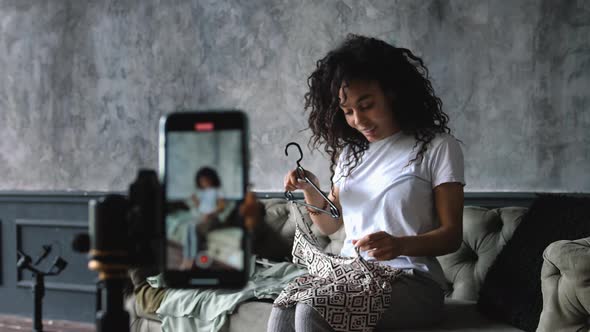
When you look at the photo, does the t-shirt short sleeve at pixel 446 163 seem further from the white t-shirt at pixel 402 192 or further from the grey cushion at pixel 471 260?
the grey cushion at pixel 471 260

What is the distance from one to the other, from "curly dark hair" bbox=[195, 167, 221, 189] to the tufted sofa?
1058mm

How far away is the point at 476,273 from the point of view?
6.79 feet

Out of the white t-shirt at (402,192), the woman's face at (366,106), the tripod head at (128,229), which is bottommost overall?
the white t-shirt at (402,192)

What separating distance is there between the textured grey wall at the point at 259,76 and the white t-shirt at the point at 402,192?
76 cm

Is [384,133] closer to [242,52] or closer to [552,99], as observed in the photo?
[552,99]

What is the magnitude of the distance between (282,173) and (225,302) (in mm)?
945

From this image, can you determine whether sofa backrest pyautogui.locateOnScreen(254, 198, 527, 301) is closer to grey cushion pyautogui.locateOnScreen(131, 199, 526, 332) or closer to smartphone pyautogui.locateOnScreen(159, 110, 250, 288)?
grey cushion pyautogui.locateOnScreen(131, 199, 526, 332)

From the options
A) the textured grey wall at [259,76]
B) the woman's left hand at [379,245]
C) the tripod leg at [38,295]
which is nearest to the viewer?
the tripod leg at [38,295]

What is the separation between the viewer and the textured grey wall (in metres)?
2.35

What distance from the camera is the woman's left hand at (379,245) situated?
1.46 meters

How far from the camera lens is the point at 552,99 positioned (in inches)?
91.7

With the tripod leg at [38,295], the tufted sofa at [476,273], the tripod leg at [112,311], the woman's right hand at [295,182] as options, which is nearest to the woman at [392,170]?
the woman's right hand at [295,182]

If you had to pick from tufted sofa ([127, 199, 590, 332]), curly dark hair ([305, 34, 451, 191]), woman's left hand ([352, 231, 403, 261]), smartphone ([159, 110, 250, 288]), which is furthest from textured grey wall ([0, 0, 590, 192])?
smartphone ([159, 110, 250, 288])

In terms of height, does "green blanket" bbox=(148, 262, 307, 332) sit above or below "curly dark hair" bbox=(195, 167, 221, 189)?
below
